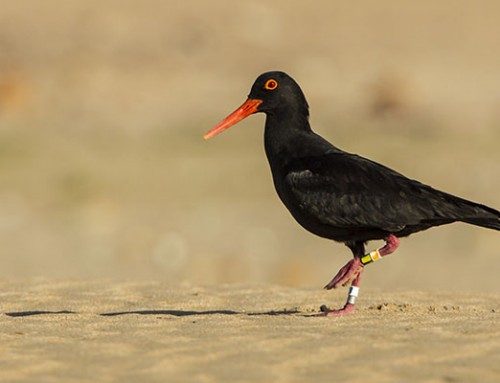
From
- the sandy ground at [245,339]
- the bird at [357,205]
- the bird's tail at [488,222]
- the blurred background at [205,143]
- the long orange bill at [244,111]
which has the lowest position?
the sandy ground at [245,339]

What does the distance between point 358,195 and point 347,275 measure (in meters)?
0.59

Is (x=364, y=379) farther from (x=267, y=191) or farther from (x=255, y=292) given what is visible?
(x=267, y=191)

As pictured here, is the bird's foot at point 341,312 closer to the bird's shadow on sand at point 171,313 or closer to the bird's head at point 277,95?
the bird's shadow on sand at point 171,313

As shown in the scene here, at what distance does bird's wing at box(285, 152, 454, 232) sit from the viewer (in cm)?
866

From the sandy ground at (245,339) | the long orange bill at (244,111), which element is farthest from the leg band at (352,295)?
Answer: the long orange bill at (244,111)

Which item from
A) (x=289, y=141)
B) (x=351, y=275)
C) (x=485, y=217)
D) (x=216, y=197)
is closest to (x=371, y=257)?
(x=351, y=275)

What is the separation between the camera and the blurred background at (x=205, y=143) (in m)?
16.9

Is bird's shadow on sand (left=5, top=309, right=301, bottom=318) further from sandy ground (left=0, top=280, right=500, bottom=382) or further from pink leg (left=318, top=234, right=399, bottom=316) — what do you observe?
pink leg (left=318, top=234, right=399, bottom=316)

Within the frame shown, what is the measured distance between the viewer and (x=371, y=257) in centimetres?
879

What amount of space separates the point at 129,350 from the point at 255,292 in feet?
12.5

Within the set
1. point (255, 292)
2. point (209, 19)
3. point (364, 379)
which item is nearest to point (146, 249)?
point (255, 292)

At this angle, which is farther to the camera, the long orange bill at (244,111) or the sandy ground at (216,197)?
the long orange bill at (244,111)

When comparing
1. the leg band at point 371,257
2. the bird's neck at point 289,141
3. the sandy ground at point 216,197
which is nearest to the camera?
the sandy ground at point 216,197

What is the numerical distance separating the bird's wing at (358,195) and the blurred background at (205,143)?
4.24 meters
